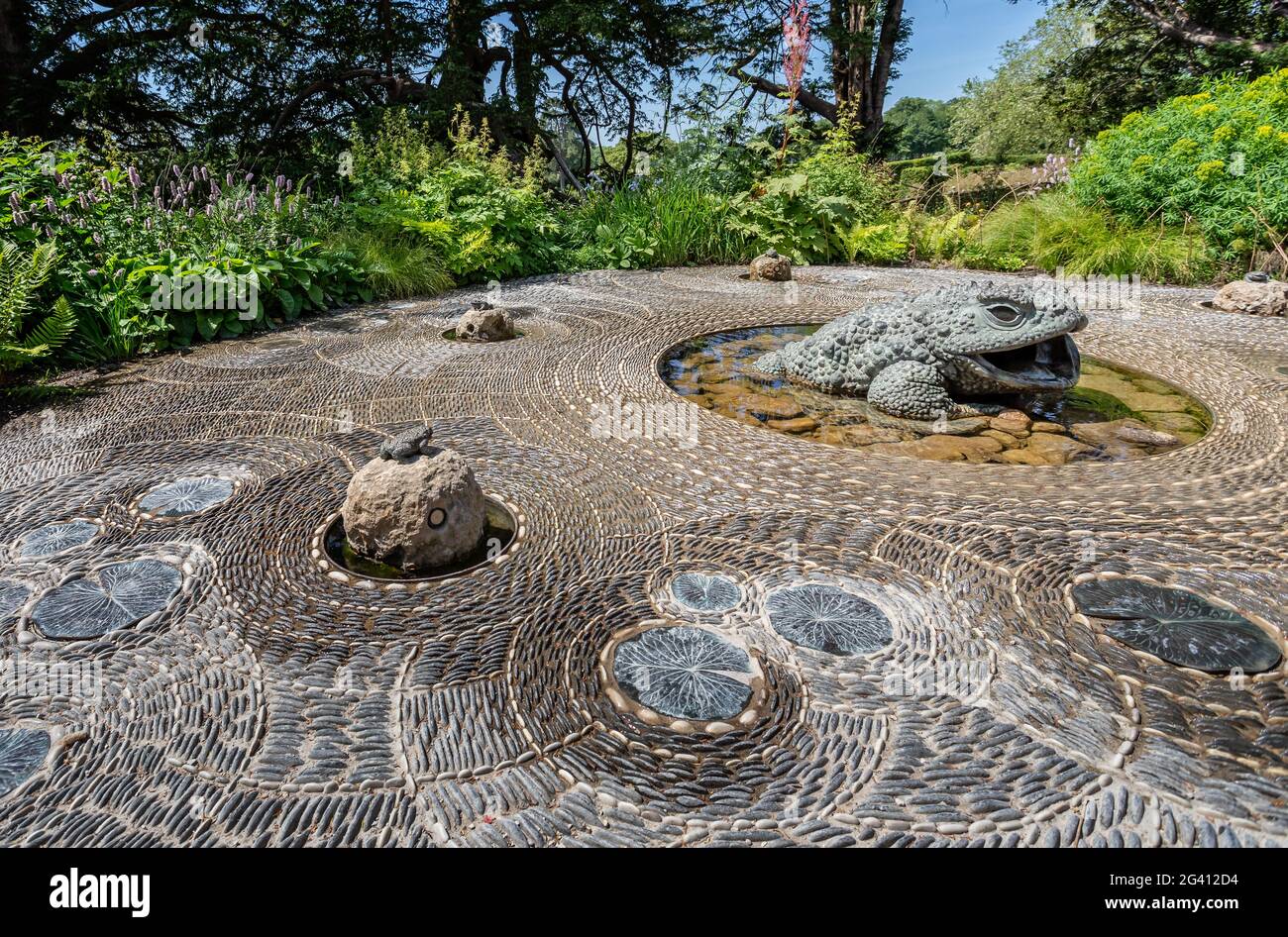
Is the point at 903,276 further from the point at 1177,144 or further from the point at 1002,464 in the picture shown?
the point at 1002,464

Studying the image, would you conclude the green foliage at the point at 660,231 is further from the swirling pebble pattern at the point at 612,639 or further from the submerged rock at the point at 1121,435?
the submerged rock at the point at 1121,435

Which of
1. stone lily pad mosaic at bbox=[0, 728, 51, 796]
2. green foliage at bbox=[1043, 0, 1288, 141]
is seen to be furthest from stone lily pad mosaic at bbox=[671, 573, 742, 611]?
green foliage at bbox=[1043, 0, 1288, 141]

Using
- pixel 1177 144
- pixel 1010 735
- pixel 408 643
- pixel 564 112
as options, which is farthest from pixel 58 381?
pixel 564 112

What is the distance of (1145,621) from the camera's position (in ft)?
7.24

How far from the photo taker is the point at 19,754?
1.74 meters

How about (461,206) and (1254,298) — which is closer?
(1254,298)

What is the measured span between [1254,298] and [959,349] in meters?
5.27

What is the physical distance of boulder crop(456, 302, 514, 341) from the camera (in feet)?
19.2

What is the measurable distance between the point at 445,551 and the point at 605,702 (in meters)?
1.05

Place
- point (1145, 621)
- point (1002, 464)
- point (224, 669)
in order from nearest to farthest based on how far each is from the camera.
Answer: point (224, 669)
point (1145, 621)
point (1002, 464)

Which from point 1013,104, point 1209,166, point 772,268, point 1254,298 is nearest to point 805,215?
point 772,268

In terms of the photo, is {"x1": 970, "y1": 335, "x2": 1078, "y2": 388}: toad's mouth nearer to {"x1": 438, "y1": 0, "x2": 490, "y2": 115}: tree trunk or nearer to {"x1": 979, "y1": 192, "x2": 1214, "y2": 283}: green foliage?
{"x1": 979, "y1": 192, "x2": 1214, "y2": 283}: green foliage

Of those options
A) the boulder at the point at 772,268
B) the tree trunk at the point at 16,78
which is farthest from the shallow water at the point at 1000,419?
the tree trunk at the point at 16,78

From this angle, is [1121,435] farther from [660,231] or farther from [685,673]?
[660,231]
